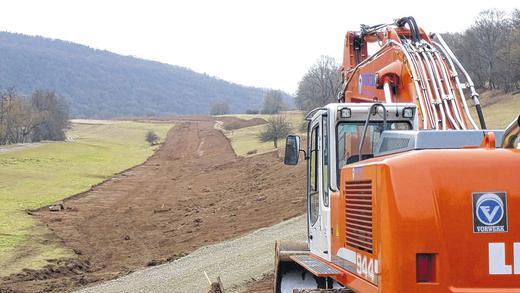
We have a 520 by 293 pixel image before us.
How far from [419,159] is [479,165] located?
41 cm

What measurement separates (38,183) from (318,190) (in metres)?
41.9

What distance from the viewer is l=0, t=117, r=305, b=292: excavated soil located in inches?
846

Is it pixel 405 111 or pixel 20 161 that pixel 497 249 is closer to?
pixel 405 111

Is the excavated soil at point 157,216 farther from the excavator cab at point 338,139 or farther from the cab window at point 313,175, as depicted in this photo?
the excavator cab at point 338,139

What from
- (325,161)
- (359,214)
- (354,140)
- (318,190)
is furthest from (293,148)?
Result: (359,214)

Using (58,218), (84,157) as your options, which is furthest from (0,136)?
(58,218)

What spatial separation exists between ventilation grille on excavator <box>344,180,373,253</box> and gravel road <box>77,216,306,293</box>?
9905 millimetres

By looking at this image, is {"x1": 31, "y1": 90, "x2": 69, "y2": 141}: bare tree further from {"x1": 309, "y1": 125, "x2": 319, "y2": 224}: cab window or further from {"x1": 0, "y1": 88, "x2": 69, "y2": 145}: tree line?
{"x1": 309, "y1": 125, "x2": 319, "y2": 224}: cab window

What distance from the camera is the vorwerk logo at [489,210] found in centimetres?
514

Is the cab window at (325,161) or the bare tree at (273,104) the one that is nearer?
the cab window at (325,161)

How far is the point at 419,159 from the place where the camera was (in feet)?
17.4

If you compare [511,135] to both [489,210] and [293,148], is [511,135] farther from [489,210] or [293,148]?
[293,148]

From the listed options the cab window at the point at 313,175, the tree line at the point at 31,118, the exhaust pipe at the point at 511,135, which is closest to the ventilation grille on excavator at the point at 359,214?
the exhaust pipe at the point at 511,135

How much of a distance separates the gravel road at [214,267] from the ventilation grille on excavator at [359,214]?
32.5 ft
